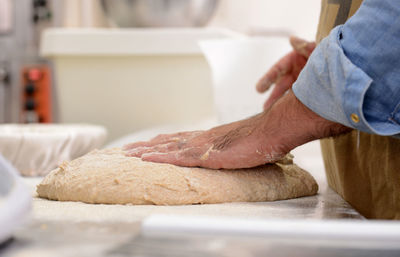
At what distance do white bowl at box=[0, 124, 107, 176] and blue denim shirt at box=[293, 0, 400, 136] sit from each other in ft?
2.90

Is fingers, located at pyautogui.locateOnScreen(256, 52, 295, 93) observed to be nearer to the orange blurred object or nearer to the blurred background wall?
the blurred background wall

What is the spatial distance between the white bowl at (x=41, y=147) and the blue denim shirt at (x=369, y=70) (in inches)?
34.8

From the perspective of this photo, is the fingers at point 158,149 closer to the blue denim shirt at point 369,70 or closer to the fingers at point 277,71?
the blue denim shirt at point 369,70

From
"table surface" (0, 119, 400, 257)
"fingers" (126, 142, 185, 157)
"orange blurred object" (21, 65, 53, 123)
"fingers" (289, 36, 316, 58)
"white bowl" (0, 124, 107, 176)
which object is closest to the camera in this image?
"table surface" (0, 119, 400, 257)

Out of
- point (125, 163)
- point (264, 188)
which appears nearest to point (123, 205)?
point (125, 163)

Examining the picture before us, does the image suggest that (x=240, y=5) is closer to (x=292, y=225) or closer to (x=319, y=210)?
(x=319, y=210)

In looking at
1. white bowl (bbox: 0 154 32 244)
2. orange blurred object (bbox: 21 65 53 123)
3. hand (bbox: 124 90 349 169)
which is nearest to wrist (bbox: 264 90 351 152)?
hand (bbox: 124 90 349 169)

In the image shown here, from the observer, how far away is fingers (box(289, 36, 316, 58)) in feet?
3.91

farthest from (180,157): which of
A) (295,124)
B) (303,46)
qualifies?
(303,46)

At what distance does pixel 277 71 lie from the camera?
1271 mm

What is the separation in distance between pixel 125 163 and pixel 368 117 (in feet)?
1.17

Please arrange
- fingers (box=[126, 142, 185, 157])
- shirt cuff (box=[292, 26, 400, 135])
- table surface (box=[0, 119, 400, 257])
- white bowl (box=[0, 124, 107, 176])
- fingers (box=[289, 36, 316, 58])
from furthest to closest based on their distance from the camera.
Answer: white bowl (box=[0, 124, 107, 176])
fingers (box=[289, 36, 316, 58])
fingers (box=[126, 142, 185, 157])
shirt cuff (box=[292, 26, 400, 135])
table surface (box=[0, 119, 400, 257])

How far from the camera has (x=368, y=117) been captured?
64cm

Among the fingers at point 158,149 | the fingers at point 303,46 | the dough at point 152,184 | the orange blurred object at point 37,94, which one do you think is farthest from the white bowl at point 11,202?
the orange blurred object at point 37,94
